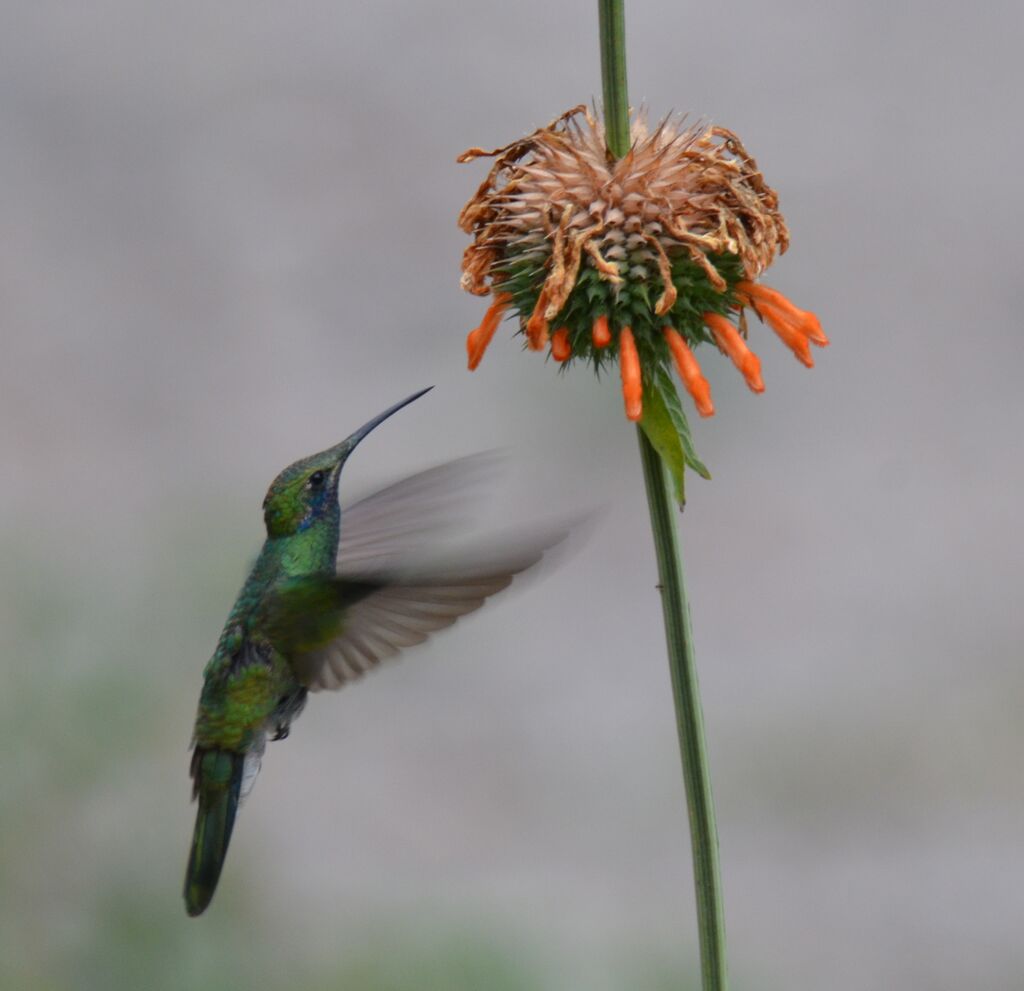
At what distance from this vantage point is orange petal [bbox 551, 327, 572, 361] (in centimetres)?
207

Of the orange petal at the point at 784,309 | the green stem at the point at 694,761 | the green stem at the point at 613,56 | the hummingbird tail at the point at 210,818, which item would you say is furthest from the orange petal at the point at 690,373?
the hummingbird tail at the point at 210,818

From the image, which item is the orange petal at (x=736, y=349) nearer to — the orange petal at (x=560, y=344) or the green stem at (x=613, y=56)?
the orange petal at (x=560, y=344)

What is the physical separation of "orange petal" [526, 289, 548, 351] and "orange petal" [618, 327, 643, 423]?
100mm

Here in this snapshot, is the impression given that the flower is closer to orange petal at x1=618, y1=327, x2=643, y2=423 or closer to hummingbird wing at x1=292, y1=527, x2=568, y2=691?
orange petal at x1=618, y1=327, x2=643, y2=423

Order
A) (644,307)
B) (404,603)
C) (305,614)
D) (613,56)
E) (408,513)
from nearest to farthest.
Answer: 1. (613,56)
2. (644,307)
3. (404,603)
4. (305,614)
5. (408,513)

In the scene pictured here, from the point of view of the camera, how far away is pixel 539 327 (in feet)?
6.60

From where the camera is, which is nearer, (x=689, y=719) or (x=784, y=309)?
(x=689, y=719)

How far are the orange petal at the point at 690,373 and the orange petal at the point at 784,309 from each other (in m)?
0.12

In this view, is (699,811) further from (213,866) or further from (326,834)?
(326,834)

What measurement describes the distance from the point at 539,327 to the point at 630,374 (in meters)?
0.15

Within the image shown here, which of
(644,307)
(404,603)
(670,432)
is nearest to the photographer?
(670,432)

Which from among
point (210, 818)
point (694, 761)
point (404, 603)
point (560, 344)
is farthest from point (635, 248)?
point (210, 818)

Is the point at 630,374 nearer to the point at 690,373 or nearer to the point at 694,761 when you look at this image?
the point at 690,373

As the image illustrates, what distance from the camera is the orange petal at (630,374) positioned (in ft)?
6.14
